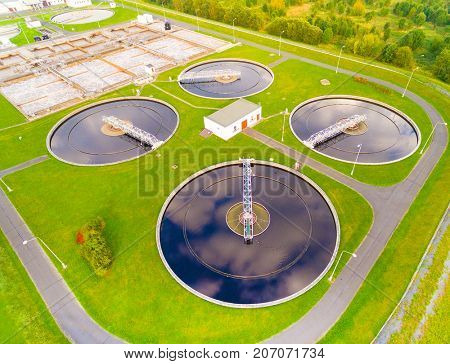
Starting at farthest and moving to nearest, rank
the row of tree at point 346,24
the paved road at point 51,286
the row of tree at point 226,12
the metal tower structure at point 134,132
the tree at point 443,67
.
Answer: the row of tree at point 226,12 → the row of tree at point 346,24 → the tree at point 443,67 → the metal tower structure at point 134,132 → the paved road at point 51,286

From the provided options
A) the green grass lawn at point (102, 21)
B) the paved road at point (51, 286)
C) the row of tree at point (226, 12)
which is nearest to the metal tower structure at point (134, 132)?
the paved road at point (51, 286)

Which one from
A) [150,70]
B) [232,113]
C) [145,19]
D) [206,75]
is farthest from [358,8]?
[232,113]

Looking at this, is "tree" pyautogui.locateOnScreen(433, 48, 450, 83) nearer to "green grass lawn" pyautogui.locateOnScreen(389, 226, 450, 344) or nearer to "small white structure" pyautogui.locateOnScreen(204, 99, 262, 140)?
"small white structure" pyautogui.locateOnScreen(204, 99, 262, 140)

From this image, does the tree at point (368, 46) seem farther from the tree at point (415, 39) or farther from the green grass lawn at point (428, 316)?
the green grass lawn at point (428, 316)

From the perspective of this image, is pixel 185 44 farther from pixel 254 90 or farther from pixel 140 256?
pixel 140 256

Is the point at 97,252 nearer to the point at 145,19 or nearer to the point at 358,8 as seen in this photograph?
the point at 145,19
